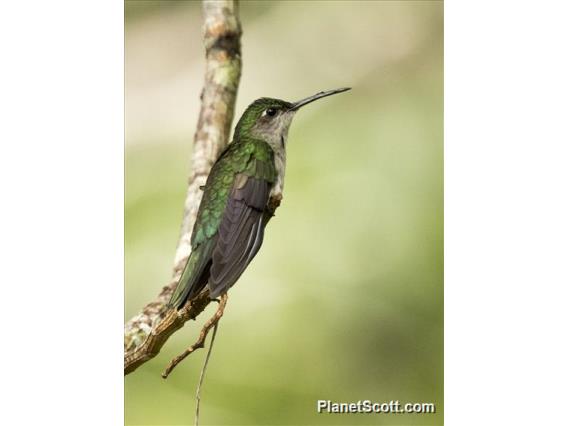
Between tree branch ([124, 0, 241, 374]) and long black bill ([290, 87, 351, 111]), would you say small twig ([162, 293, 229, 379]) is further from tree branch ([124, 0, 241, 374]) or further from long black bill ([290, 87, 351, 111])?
long black bill ([290, 87, 351, 111])

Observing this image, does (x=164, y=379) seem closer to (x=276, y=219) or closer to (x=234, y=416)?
(x=234, y=416)

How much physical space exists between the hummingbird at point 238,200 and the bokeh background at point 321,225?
0.15 meters

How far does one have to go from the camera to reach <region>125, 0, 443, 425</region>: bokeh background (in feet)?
14.9

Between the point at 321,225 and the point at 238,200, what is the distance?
549 millimetres

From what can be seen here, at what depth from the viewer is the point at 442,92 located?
182 inches

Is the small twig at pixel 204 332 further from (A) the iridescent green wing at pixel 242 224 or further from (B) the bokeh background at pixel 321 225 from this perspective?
(B) the bokeh background at pixel 321 225

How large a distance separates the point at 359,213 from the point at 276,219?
0.46 metres

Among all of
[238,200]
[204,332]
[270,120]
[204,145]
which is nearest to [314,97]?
[270,120]

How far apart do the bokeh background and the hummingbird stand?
15cm

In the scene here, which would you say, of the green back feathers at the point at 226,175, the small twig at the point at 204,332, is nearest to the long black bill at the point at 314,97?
the green back feathers at the point at 226,175

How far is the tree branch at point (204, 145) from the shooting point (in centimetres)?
435

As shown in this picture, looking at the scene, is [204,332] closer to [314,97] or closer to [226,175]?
[226,175]

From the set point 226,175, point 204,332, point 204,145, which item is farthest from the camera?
point 204,145

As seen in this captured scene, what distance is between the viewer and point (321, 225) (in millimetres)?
4648
